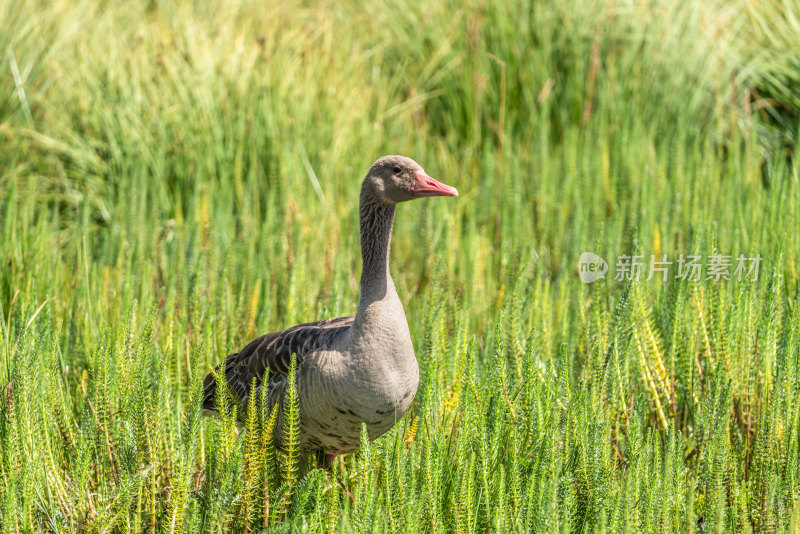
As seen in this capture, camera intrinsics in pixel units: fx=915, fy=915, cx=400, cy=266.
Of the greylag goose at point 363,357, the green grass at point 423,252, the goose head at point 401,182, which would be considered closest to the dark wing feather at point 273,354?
the greylag goose at point 363,357

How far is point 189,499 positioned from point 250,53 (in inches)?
159

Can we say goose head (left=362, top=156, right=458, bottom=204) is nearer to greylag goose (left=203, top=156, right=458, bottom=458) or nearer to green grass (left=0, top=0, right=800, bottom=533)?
greylag goose (left=203, top=156, right=458, bottom=458)

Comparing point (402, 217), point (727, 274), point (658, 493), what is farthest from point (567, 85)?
point (658, 493)

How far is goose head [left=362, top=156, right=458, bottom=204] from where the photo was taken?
3.25m

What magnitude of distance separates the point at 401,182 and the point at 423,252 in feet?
5.97

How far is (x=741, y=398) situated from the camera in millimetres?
3328

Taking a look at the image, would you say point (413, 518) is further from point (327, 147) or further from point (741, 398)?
point (327, 147)

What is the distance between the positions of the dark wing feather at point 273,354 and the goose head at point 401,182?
0.48 metres

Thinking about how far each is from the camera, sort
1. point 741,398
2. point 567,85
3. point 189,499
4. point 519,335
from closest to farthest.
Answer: point 189,499 < point 741,398 < point 519,335 < point 567,85

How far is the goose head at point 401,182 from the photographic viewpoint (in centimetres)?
325

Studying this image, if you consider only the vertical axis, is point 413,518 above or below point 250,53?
below

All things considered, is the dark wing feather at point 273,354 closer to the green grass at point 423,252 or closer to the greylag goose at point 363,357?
the greylag goose at point 363,357

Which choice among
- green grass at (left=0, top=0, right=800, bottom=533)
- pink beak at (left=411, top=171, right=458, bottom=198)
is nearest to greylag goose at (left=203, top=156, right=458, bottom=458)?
pink beak at (left=411, top=171, right=458, bottom=198)

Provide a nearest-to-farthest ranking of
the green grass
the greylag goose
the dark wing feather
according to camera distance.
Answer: the green grass
the greylag goose
the dark wing feather
